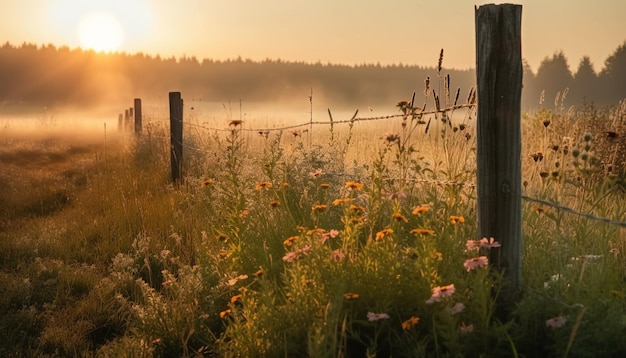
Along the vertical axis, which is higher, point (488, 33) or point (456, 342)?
point (488, 33)

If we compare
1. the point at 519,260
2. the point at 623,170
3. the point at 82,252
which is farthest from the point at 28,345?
the point at 623,170

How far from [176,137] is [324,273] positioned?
7.67 meters

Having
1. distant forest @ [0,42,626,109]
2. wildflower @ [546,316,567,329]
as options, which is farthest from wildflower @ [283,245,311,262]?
distant forest @ [0,42,626,109]

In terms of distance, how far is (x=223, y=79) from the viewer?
405 feet

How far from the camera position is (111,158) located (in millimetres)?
14148

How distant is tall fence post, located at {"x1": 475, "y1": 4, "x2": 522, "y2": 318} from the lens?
145 inches

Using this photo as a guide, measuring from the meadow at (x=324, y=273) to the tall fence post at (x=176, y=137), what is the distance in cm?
202

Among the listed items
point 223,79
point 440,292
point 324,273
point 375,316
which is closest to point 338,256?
point 324,273

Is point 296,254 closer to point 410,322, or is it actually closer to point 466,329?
point 410,322

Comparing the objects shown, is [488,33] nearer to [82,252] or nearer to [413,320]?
[413,320]

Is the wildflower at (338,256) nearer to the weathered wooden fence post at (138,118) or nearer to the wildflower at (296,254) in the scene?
the wildflower at (296,254)

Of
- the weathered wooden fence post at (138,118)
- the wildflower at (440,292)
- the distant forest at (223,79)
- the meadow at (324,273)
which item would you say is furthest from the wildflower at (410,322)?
the distant forest at (223,79)

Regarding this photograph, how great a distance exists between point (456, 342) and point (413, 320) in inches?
8.7

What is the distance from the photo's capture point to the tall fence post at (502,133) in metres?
3.68
